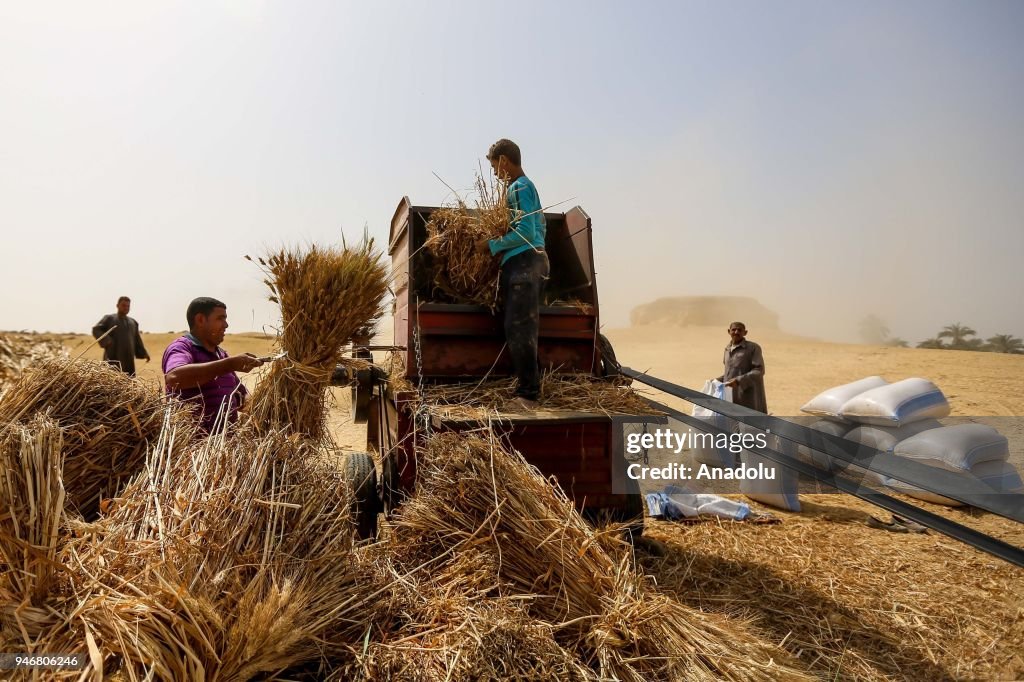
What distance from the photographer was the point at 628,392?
3.84 metres

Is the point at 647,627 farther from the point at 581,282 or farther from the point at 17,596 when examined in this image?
the point at 581,282

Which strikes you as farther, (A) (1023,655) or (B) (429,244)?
(B) (429,244)

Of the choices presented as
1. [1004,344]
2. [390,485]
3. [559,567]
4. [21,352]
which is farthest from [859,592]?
[1004,344]

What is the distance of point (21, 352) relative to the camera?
8.41 ft

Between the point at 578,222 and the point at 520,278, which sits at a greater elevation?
the point at 578,222

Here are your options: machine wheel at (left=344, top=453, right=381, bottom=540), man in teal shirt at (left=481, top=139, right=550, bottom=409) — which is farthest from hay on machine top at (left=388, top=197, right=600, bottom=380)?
machine wheel at (left=344, top=453, right=381, bottom=540)

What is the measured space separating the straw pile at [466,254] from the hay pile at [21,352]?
2304mm

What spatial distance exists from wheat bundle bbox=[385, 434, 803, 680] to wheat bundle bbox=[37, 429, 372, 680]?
18.2 inches

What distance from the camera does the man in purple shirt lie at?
10.1ft

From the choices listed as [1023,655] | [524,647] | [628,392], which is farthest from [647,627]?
[1023,655]

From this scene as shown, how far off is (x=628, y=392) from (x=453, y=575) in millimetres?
1907

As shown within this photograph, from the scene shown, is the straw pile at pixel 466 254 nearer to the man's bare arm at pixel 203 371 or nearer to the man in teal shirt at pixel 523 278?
the man in teal shirt at pixel 523 278

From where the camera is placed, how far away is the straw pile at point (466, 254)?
411 centimetres

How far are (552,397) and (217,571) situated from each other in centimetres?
232
